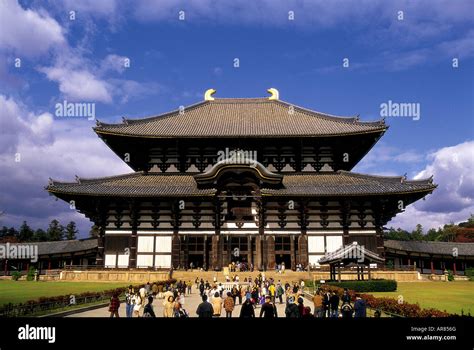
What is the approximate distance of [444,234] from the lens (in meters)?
110

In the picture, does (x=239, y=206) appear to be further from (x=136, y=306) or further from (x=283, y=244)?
(x=136, y=306)

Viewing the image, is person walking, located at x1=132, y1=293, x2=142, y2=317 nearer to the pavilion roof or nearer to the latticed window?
the pavilion roof

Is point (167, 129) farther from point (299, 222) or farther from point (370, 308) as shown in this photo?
point (370, 308)

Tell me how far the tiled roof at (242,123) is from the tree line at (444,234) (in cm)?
4227

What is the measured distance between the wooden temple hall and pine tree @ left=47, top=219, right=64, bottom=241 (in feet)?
261

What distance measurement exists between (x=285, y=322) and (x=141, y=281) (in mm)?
29042

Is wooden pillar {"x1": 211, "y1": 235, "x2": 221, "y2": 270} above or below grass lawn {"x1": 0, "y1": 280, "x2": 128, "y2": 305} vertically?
above

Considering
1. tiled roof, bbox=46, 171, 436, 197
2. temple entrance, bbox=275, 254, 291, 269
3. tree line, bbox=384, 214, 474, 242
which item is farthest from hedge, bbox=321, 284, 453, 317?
tree line, bbox=384, 214, 474, 242

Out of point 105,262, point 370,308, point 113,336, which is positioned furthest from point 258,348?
point 105,262

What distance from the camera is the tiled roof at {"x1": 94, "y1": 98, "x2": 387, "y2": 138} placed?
47.0 metres

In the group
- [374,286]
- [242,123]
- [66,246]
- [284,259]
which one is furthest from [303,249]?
[66,246]

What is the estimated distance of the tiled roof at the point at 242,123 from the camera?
1849 inches

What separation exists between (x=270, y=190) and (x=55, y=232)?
9608 cm

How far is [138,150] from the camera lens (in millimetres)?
49281
